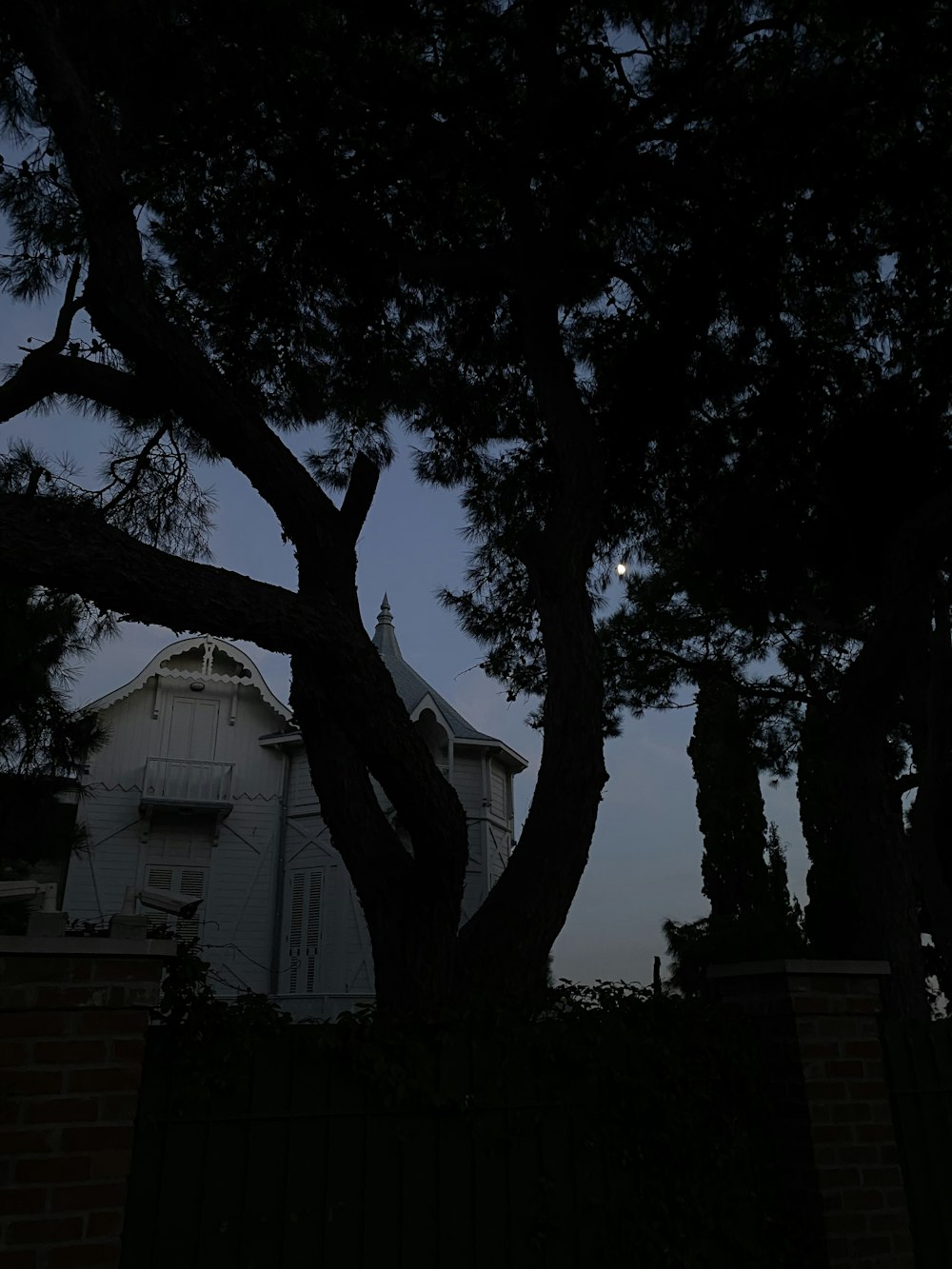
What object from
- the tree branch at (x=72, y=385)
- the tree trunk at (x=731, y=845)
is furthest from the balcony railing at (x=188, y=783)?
the tree branch at (x=72, y=385)

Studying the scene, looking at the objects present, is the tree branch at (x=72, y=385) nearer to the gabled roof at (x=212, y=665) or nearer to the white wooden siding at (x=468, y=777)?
the gabled roof at (x=212, y=665)

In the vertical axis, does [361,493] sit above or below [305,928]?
above

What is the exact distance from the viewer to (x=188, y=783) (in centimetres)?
2034

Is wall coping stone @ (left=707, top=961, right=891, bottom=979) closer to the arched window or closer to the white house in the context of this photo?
the white house

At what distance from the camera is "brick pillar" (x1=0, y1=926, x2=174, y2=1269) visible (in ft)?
10.4

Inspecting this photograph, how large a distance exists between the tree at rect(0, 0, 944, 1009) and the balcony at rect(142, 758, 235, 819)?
1213 centimetres

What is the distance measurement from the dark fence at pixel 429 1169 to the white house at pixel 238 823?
15478mm

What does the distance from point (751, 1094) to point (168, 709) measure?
18.5m

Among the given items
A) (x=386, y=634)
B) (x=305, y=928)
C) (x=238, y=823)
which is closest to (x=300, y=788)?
(x=238, y=823)

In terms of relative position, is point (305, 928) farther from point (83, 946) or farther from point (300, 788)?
point (83, 946)

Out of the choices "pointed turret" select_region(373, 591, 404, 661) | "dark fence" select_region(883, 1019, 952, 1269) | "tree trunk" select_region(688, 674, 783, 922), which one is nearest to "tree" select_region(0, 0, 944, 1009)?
"dark fence" select_region(883, 1019, 952, 1269)

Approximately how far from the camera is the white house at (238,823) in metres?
19.4

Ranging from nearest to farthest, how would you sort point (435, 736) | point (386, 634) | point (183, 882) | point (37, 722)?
point (37, 722), point (183, 882), point (435, 736), point (386, 634)

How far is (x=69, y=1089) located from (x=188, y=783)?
17.7m
